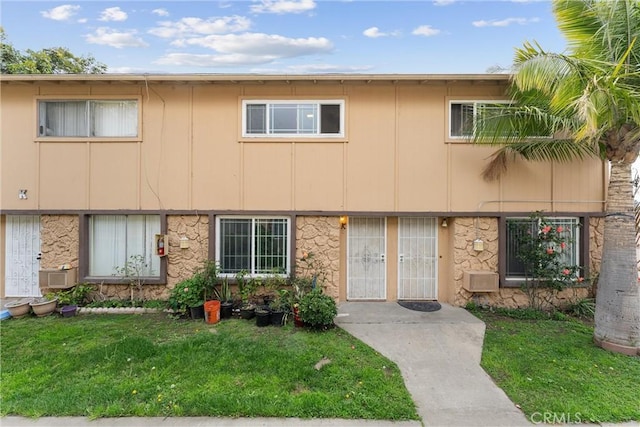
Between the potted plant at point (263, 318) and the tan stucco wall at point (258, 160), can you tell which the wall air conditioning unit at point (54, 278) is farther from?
the potted plant at point (263, 318)

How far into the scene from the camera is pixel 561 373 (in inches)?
161

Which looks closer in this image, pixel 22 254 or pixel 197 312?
pixel 197 312

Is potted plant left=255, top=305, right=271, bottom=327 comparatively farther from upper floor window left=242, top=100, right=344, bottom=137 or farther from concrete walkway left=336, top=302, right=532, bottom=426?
upper floor window left=242, top=100, right=344, bottom=137

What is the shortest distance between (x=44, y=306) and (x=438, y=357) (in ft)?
27.5

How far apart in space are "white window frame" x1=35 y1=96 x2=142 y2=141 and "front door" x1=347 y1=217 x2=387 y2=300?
19.8 ft

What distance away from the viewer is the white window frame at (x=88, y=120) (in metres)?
7.05

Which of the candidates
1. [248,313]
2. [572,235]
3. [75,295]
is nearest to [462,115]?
[572,235]

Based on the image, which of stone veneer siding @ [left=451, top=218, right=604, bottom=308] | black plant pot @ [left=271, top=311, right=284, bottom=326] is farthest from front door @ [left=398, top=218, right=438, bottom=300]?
black plant pot @ [left=271, top=311, right=284, bottom=326]

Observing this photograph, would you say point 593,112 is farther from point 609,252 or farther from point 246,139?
point 246,139

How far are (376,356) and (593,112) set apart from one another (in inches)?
190

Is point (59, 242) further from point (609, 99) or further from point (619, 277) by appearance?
point (619, 277)

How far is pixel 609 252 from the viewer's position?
16.0 ft

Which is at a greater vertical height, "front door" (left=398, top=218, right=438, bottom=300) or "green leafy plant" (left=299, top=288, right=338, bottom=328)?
"front door" (left=398, top=218, right=438, bottom=300)

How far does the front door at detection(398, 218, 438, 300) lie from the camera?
291 inches
